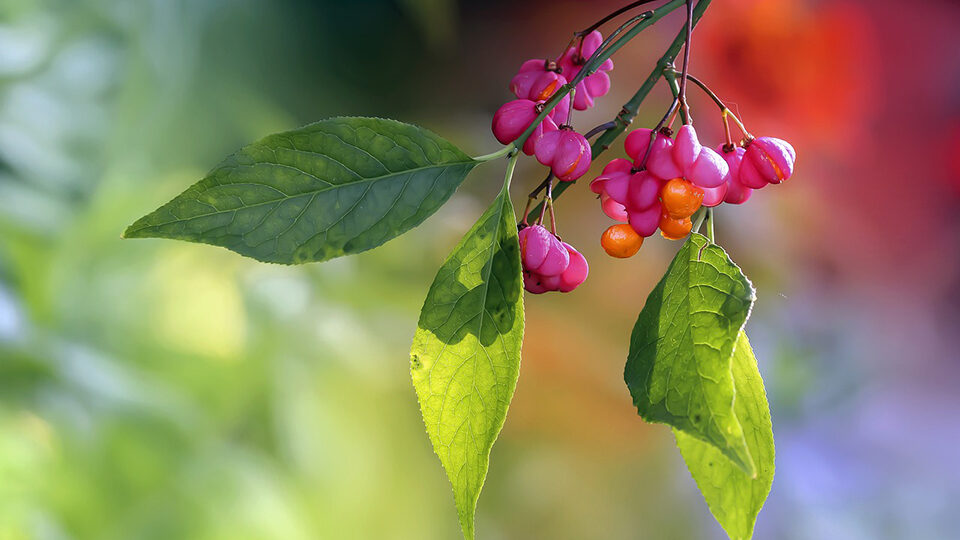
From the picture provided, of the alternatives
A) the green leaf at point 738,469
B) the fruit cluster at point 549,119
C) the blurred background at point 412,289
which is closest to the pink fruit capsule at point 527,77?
the fruit cluster at point 549,119

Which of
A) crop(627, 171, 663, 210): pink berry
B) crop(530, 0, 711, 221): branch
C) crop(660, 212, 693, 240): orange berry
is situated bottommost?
crop(660, 212, 693, 240): orange berry

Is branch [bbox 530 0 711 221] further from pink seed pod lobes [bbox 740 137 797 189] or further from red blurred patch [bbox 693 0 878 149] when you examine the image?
red blurred patch [bbox 693 0 878 149]

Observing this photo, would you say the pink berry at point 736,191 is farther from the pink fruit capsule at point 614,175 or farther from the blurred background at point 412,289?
the blurred background at point 412,289

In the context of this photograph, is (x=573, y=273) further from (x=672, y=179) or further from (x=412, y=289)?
(x=412, y=289)

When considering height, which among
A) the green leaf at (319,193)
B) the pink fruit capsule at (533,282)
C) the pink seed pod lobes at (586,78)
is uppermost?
the pink seed pod lobes at (586,78)

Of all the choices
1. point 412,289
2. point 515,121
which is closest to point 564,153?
point 515,121

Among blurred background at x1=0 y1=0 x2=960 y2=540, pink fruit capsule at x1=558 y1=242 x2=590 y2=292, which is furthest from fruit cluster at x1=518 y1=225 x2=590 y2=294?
blurred background at x1=0 y1=0 x2=960 y2=540
